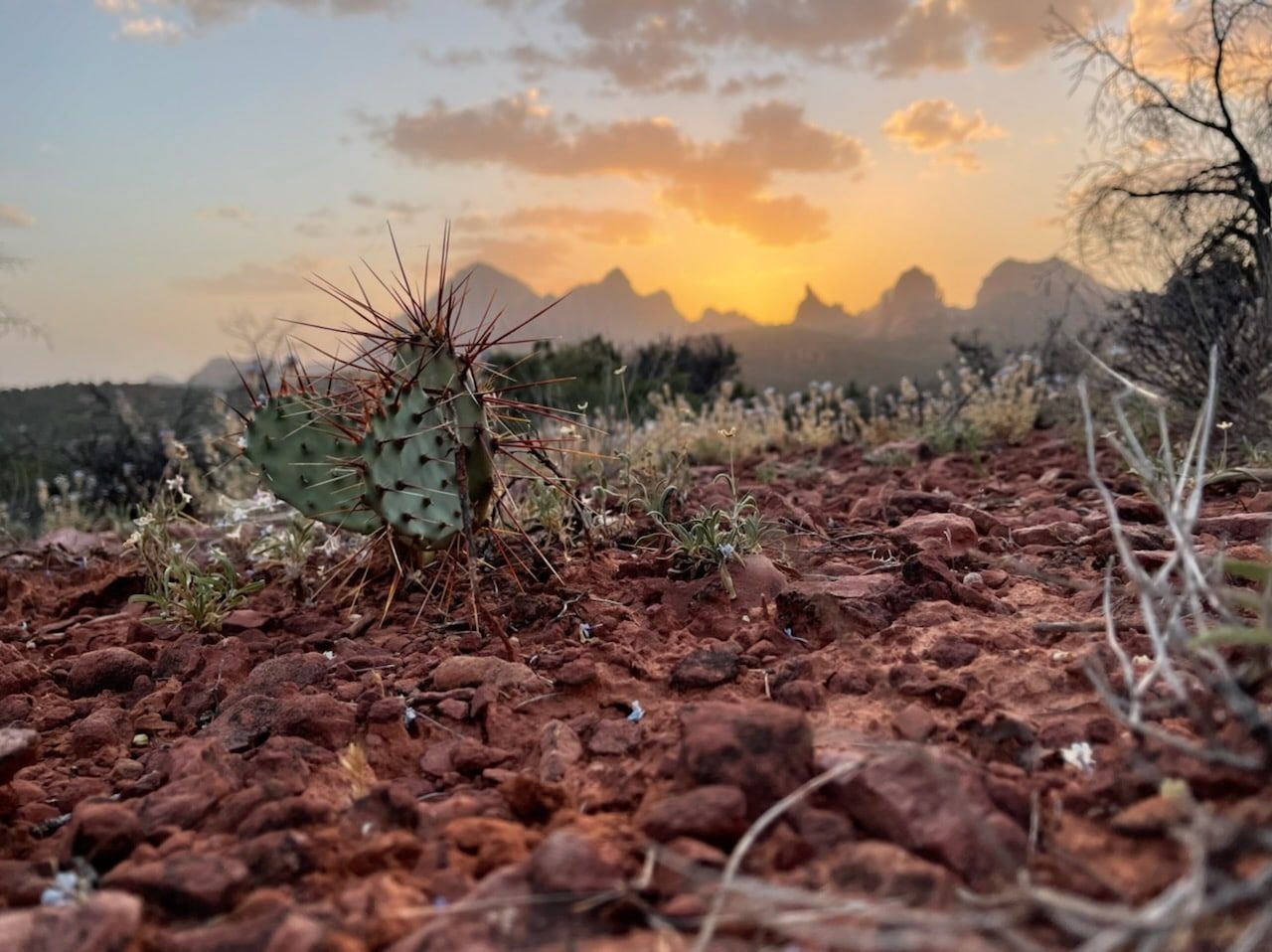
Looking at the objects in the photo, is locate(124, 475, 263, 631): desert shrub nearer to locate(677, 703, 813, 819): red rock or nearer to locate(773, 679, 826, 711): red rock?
locate(773, 679, 826, 711): red rock

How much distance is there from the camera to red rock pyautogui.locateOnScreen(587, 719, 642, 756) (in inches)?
81.7

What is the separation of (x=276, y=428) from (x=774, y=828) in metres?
2.93

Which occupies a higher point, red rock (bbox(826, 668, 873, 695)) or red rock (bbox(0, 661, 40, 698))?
red rock (bbox(826, 668, 873, 695))

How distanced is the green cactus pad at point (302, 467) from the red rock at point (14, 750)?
1674 mm

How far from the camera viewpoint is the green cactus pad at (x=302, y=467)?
3.74 m

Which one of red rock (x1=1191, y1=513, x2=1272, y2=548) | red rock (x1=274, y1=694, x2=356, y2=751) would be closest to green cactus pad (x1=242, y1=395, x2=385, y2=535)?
red rock (x1=274, y1=694, x2=356, y2=751)

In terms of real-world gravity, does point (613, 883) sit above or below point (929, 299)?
below

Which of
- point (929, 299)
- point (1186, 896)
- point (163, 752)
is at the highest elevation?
point (929, 299)

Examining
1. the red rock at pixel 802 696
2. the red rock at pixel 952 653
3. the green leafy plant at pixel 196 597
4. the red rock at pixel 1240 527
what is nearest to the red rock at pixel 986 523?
the red rock at pixel 1240 527

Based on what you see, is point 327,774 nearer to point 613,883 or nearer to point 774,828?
point 613,883

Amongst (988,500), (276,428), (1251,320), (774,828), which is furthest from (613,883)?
(1251,320)

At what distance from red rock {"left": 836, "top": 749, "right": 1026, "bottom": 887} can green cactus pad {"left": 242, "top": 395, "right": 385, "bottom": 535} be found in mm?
2549

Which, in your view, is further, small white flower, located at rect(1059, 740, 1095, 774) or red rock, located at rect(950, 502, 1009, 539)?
red rock, located at rect(950, 502, 1009, 539)

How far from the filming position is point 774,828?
154 cm
